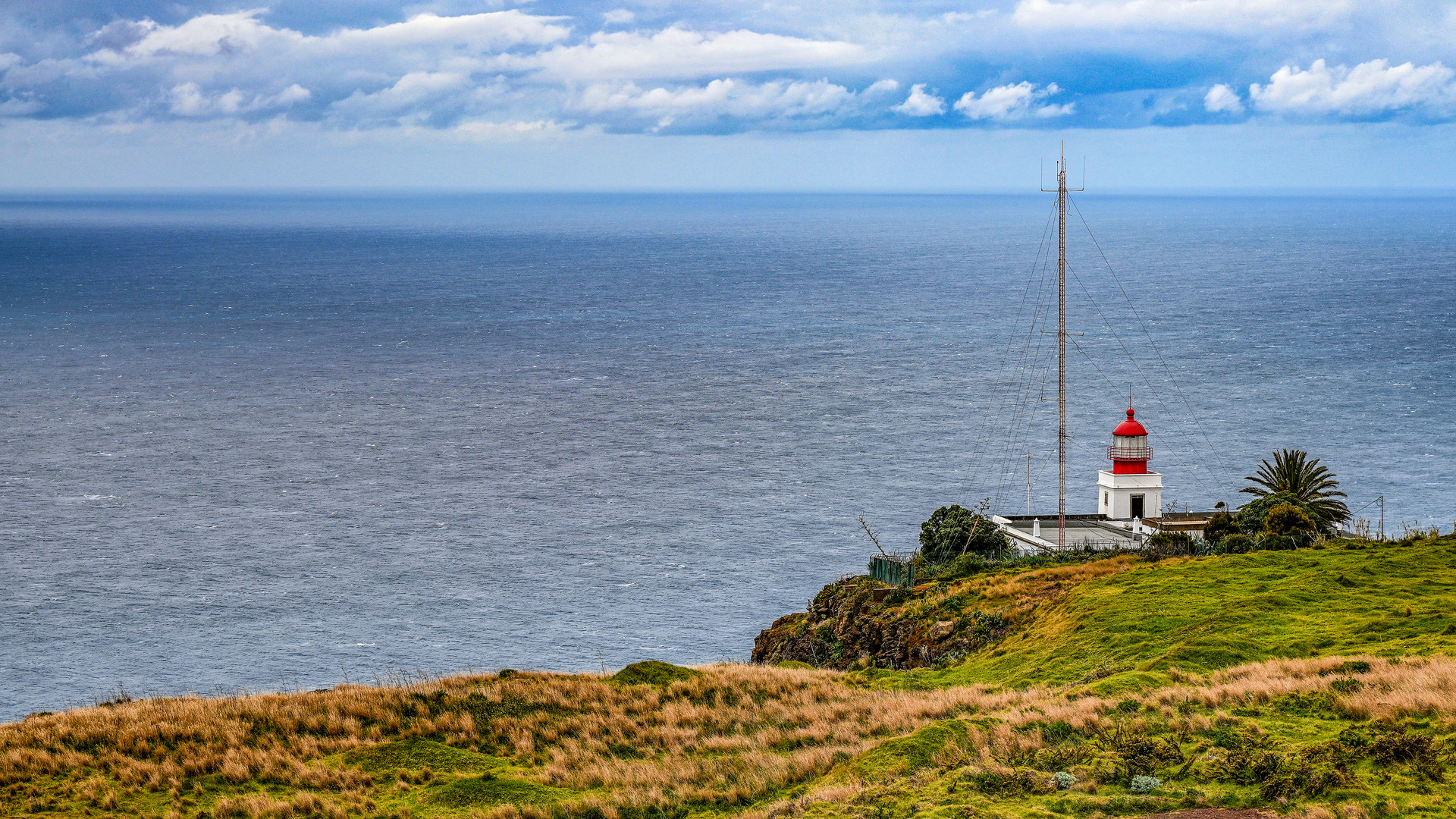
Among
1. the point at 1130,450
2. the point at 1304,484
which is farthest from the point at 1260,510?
the point at 1130,450

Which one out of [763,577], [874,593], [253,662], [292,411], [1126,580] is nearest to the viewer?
[1126,580]

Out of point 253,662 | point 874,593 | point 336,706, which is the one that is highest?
point 336,706

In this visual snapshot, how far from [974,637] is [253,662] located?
3783 cm

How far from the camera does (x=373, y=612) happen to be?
6775 centimetres

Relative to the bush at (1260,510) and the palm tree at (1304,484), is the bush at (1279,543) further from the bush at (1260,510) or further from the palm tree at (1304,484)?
the palm tree at (1304,484)

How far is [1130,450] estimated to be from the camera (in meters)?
55.9

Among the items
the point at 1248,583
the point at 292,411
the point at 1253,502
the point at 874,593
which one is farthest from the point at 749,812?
the point at 292,411

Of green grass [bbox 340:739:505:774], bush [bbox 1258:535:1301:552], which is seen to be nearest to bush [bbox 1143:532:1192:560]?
bush [bbox 1258:535:1301:552]

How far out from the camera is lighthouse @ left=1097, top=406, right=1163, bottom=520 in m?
55.8

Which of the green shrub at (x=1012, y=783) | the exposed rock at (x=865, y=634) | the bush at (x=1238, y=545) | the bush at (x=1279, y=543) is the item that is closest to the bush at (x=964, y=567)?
the exposed rock at (x=865, y=634)

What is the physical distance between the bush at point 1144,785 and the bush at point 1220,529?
3166cm

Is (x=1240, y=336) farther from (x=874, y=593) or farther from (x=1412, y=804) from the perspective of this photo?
(x=1412, y=804)

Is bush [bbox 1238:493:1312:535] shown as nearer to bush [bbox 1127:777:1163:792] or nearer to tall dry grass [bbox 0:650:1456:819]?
tall dry grass [bbox 0:650:1456:819]

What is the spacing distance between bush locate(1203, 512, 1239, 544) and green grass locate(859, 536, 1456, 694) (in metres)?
7.20
